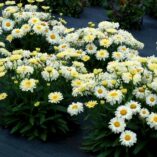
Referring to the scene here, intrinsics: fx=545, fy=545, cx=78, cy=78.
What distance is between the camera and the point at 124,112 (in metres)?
4.46

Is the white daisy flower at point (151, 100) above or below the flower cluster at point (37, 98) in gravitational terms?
above

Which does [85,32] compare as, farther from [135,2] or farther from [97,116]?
[135,2]

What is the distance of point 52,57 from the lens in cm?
554

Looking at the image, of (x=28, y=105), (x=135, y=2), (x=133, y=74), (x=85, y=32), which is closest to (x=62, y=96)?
(x=28, y=105)

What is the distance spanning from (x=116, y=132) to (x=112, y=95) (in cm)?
37

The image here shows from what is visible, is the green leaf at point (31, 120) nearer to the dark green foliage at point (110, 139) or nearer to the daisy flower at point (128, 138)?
the dark green foliage at point (110, 139)

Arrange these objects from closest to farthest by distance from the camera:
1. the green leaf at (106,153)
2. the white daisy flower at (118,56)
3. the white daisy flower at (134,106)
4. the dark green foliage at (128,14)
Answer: the white daisy flower at (134,106), the green leaf at (106,153), the white daisy flower at (118,56), the dark green foliage at (128,14)

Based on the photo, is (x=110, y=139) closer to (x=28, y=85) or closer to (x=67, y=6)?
(x=28, y=85)

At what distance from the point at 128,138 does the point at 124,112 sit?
0.23 metres

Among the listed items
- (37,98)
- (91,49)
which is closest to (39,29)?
(91,49)

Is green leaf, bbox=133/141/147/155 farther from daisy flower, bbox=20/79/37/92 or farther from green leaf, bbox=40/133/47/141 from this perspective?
daisy flower, bbox=20/79/37/92

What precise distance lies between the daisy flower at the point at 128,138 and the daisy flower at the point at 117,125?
0.14 ft

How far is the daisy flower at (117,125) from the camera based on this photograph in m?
4.38

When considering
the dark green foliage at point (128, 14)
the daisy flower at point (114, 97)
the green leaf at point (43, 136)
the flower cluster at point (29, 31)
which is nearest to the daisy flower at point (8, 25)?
the flower cluster at point (29, 31)
